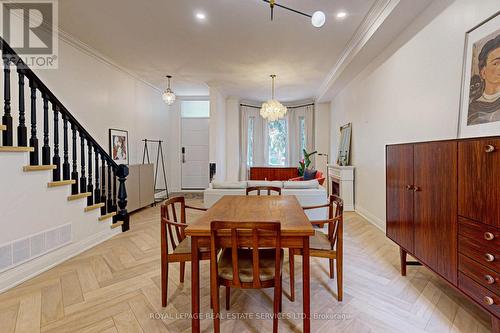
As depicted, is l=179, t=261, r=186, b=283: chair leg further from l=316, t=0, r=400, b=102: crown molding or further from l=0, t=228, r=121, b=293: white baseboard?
l=316, t=0, r=400, b=102: crown molding

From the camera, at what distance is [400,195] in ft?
7.75

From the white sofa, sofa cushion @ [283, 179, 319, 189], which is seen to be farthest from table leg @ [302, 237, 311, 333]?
sofa cushion @ [283, 179, 319, 189]

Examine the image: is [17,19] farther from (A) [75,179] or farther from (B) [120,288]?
(B) [120,288]

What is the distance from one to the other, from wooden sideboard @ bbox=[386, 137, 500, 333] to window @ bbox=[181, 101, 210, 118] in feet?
20.5

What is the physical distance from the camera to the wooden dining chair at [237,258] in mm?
1421

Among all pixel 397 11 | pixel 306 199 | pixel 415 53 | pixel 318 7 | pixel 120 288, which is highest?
pixel 318 7

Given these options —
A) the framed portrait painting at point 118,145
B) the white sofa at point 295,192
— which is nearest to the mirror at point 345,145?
the white sofa at point 295,192

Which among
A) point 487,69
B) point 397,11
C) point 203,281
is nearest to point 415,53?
point 397,11

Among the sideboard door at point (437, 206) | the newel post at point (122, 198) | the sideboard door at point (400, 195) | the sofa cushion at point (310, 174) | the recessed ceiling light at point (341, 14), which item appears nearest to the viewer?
the sideboard door at point (437, 206)

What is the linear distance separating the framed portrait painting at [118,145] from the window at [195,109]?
2.66 meters

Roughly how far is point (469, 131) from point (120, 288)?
336 centimetres

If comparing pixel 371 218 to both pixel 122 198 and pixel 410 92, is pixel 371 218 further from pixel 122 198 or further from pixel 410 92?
pixel 122 198

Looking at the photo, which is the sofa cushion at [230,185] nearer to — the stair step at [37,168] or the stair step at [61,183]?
the stair step at [61,183]

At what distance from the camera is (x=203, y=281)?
2.36 meters
